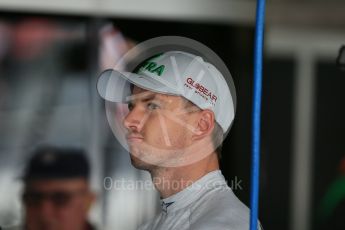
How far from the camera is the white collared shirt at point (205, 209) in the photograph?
1789 mm

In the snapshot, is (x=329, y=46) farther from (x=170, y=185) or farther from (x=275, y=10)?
(x=170, y=185)

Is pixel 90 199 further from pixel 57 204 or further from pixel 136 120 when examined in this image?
pixel 136 120

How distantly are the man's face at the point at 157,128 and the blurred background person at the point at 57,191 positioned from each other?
1.71 meters

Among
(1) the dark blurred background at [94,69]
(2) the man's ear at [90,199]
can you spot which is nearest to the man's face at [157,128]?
(1) the dark blurred background at [94,69]

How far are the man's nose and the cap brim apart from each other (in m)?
0.07

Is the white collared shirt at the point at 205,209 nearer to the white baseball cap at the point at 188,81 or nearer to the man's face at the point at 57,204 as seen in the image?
the white baseball cap at the point at 188,81

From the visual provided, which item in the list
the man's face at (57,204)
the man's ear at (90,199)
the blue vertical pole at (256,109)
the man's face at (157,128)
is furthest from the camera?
the man's ear at (90,199)

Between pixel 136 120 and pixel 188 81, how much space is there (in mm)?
167

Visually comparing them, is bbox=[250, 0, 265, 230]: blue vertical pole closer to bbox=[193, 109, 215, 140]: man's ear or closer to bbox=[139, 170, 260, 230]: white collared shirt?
bbox=[139, 170, 260, 230]: white collared shirt

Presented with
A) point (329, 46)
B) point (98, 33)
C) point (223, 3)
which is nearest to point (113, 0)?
point (98, 33)

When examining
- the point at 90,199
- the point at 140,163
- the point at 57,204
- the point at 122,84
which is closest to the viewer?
the point at 140,163

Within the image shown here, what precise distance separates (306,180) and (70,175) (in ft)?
4.75

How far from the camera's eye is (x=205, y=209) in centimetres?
185

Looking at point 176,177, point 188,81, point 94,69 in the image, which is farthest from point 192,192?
point 94,69
